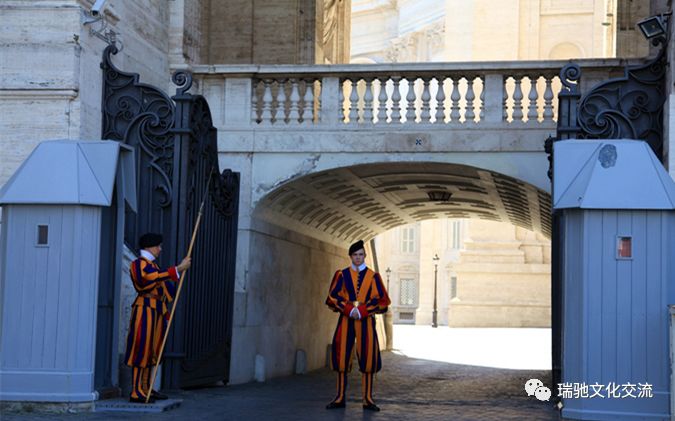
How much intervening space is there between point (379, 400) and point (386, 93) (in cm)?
474

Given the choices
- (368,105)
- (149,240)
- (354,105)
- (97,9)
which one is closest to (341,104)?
(354,105)

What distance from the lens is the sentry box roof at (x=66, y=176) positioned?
11.0m

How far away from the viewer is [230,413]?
37.4 feet

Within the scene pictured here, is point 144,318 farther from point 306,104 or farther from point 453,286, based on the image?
point 453,286

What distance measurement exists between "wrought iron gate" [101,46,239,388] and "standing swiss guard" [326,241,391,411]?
75.6 inches

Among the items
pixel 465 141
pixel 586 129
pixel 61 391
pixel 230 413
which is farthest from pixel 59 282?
pixel 465 141

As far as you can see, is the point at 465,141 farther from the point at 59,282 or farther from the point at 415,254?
the point at 415,254

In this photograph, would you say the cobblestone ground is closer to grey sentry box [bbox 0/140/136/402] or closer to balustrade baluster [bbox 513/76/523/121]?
grey sentry box [bbox 0/140/136/402]

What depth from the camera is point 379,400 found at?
13.8 meters

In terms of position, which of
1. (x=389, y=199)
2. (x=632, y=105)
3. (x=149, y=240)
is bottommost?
(x=149, y=240)

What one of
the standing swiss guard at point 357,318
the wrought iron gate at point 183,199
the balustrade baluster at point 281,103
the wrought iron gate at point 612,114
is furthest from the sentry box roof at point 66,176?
the balustrade baluster at point 281,103

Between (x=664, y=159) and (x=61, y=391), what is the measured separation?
6998mm

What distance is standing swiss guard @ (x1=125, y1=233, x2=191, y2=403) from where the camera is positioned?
11.3 metres

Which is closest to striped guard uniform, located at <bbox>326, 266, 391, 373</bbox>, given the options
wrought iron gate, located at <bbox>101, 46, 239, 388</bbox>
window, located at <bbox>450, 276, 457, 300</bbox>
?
wrought iron gate, located at <bbox>101, 46, 239, 388</bbox>
